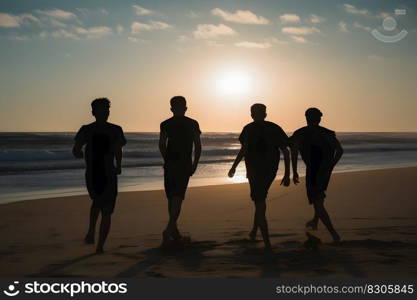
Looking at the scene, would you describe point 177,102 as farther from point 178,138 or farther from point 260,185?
point 260,185

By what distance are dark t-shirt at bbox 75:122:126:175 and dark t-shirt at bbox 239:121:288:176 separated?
1524 mm

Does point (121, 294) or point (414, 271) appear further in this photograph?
point (414, 271)

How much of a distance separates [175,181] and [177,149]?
40cm

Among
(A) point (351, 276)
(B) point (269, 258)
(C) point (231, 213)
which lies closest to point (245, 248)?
(B) point (269, 258)

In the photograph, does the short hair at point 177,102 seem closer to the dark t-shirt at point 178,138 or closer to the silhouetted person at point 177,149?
the silhouetted person at point 177,149

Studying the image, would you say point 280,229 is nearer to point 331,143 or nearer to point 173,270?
point 331,143

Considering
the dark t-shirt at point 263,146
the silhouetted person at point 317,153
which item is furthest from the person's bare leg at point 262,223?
the silhouetted person at point 317,153

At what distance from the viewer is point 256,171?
21.5 ft

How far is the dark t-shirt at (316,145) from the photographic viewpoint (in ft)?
22.2

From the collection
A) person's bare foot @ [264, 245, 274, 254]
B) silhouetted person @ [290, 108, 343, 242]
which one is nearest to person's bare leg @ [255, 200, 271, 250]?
person's bare foot @ [264, 245, 274, 254]

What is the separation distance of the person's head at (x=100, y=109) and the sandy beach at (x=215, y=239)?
1.60m

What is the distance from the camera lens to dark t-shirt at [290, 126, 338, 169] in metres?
6.77

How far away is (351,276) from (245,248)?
1.75 metres

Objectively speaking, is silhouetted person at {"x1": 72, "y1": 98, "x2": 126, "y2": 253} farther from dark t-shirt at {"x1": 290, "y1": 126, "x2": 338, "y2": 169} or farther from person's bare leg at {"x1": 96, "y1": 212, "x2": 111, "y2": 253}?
dark t-shirt at {"x1": 290, "y1": 126, "x2": 338, "y2": 169}
